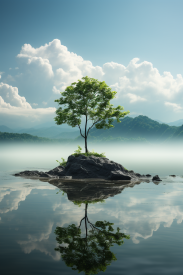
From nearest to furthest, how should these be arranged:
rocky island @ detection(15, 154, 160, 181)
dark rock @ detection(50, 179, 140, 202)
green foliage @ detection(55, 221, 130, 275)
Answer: green foliage @ detection(55, 221, 130, 275)
dark rock @ detection(50, 179, 140, 202)
rocky island @ detection(15, 154, 160, 181)

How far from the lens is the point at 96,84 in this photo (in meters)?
38.9

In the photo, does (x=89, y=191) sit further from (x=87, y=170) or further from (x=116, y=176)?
(x=87, y=170)

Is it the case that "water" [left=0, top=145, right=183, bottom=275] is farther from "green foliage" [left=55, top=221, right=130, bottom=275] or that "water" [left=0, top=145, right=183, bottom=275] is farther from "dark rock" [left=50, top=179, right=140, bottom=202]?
"dark rock" [left=50, top=179, right=140, bottom=202]

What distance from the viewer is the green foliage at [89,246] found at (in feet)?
24.7

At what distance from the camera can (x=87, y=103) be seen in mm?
39906

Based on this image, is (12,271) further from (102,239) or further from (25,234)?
(102,239)

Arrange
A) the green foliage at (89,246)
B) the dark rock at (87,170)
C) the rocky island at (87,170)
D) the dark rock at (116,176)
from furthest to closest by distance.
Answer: the dark rock at (87,170) → the rocky island at (87,170) → the dark rock at (116,176) → the green foliage at (89,246)

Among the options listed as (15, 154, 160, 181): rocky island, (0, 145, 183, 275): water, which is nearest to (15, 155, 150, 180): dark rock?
(15, 154, 160, 181): rocky island

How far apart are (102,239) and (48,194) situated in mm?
10613

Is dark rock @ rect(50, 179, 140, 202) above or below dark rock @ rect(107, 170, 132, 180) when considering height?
below

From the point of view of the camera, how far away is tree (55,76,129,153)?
39.1m

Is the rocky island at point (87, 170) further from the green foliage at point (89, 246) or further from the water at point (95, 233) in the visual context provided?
the green foliage at point (89, 246)

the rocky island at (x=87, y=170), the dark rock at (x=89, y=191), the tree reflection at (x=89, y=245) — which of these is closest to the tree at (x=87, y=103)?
the rocky island at (x=87, y=170)

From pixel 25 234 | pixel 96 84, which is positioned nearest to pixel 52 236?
pixel 25 234
